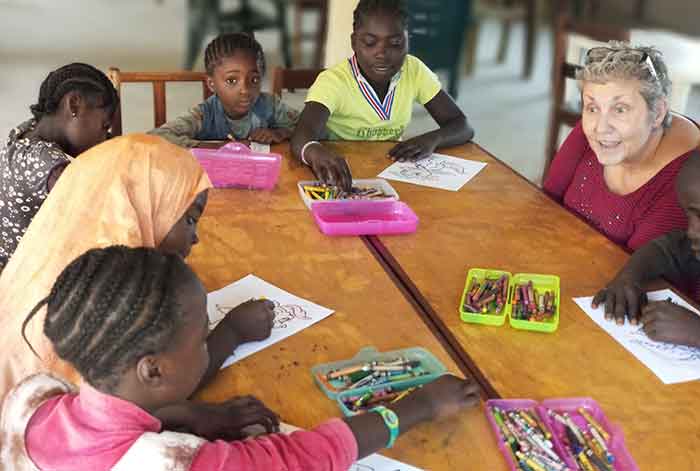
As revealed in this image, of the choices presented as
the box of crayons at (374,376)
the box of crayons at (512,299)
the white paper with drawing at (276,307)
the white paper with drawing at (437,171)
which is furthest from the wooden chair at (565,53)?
the box of crayons at (374,376)

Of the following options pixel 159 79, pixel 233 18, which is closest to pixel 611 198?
pixel 159 79

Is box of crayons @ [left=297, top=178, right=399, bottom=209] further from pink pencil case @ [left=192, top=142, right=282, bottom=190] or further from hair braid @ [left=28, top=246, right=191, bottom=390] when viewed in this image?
hair braid @ [left=28, top=246, right=191, bottom=390]

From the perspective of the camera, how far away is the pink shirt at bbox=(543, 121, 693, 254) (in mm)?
1916

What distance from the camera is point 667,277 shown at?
178cm

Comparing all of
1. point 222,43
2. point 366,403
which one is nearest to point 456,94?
point 222,43

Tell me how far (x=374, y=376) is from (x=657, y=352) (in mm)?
561

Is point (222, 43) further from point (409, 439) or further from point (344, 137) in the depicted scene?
point (409, 439)

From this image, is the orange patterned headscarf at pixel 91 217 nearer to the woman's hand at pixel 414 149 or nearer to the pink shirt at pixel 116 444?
the pink shirt at pixel 116 444

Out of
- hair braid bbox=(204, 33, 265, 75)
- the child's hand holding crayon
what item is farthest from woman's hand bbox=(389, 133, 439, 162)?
the child's hand holding crayon

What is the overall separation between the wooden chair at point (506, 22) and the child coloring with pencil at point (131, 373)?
3.23 meters

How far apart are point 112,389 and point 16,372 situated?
465mm

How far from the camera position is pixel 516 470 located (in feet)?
3.70

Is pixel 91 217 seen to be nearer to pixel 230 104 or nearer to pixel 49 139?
pixel 49 139

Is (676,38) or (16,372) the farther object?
(676,38)
